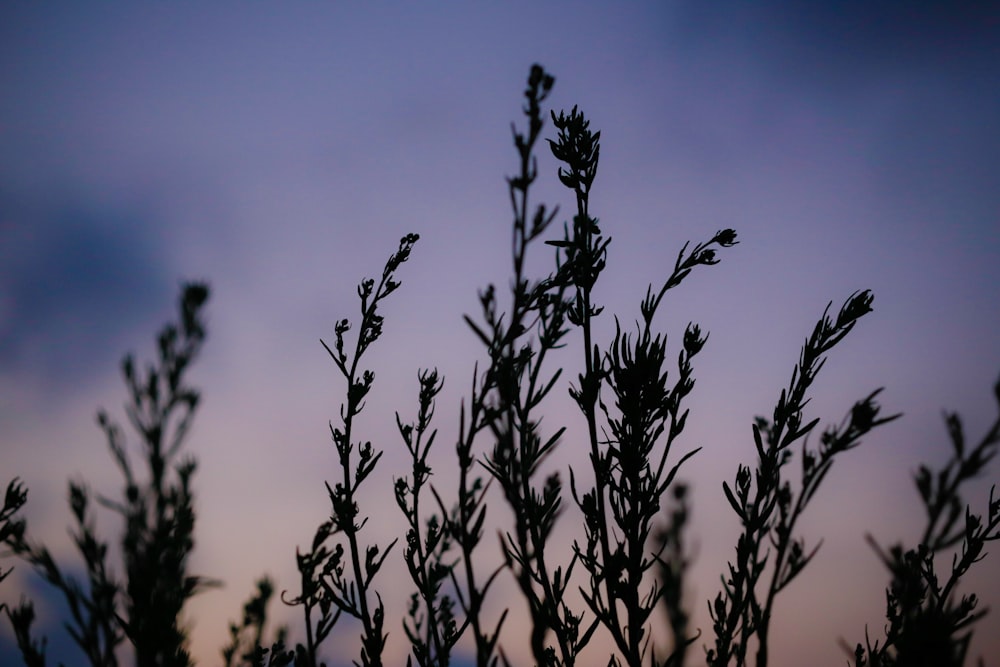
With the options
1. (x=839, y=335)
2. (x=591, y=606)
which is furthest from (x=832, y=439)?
(x=591, y=606)

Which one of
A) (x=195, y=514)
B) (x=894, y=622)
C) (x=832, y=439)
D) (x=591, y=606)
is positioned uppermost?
(x=195, y=514)

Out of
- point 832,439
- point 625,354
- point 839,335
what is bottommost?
point 832,439

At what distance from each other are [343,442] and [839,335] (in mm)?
2300

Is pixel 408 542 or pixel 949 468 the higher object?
pixel 408 542

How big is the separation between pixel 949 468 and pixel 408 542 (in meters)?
2.49

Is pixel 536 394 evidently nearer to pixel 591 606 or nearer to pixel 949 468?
pixel 591 606

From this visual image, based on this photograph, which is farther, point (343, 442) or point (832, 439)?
point (343, 442)

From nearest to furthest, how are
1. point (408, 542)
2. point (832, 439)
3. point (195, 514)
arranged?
point (832, 439) < point (195, 514) < point (408, 542)

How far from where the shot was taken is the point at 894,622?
2.78 metres

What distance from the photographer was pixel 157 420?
2.89 meters

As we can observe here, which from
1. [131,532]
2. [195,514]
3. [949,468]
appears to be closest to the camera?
[949,468]

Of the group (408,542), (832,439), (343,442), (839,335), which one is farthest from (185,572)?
(839,335)

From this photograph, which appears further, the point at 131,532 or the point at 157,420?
the point at 157,420

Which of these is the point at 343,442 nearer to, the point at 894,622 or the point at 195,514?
the point at 195,514
